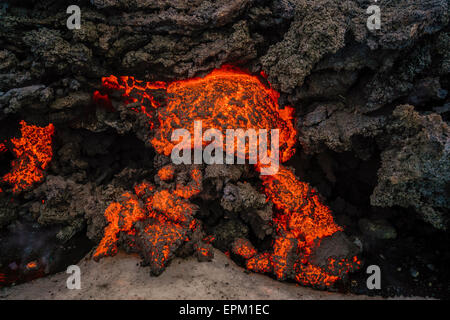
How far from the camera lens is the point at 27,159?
4.62 meters

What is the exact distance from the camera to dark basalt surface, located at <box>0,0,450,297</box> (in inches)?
149

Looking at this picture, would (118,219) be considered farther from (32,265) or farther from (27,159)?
(27,159)

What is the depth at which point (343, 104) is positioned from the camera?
171 inches

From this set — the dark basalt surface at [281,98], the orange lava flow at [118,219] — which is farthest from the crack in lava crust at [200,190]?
the dark basalt surface at [281,98]

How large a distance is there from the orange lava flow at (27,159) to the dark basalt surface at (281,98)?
19 cm

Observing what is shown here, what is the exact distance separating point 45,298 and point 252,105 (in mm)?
4390

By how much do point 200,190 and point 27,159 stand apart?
3.18m

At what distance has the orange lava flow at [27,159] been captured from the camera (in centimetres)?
455

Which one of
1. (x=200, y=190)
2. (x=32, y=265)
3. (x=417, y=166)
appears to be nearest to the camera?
(x=417, y=166)

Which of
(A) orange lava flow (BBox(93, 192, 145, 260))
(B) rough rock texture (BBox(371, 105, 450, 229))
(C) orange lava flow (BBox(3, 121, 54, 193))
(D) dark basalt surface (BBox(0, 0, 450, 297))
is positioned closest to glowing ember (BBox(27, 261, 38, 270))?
(D) dark basalt surface (BBox(0, 0, 450, 297))

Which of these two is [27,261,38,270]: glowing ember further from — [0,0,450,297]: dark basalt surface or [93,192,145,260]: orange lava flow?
[93,192,145,260]: orange lava flow

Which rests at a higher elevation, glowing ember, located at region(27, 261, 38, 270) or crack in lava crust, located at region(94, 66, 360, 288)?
crack in lava crust, located at region(94, 66, 360, 288)

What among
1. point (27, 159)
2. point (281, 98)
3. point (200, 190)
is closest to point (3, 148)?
point (27, 159)

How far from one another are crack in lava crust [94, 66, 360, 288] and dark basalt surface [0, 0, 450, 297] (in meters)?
0.28
